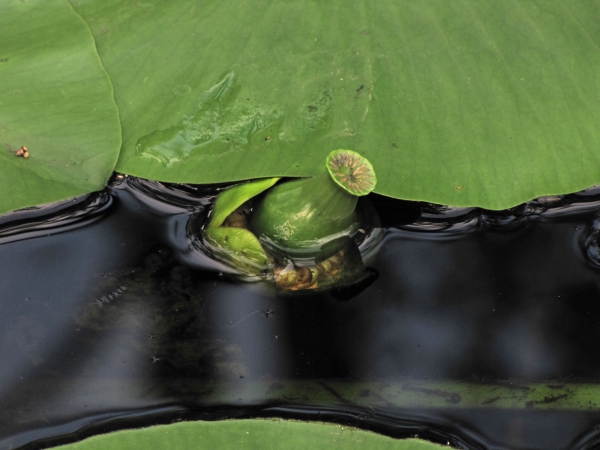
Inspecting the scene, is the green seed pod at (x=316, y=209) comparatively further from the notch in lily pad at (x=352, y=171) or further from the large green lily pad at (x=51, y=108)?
the large green lily pad at (x=51, y=108)

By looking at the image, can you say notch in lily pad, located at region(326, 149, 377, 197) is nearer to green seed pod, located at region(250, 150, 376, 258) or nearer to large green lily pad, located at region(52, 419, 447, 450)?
green seed pod, located at region(250, 150, 376, 258)

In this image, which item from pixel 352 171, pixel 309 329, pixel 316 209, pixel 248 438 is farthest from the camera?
pixel 309 329

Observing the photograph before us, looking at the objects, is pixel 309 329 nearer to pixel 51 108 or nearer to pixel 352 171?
pixel 352 171

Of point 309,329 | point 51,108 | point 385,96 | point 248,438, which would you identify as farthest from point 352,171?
point 51,108

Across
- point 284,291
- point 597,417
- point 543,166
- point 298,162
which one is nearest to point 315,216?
point 298,162

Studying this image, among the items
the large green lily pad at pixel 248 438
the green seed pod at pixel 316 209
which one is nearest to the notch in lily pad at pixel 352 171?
the green seed pod at pixel 316 209

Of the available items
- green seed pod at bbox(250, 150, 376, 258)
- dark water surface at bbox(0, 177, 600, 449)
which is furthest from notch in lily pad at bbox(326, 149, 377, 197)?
dark water surface at bbox(0, 177, 600, 449)
